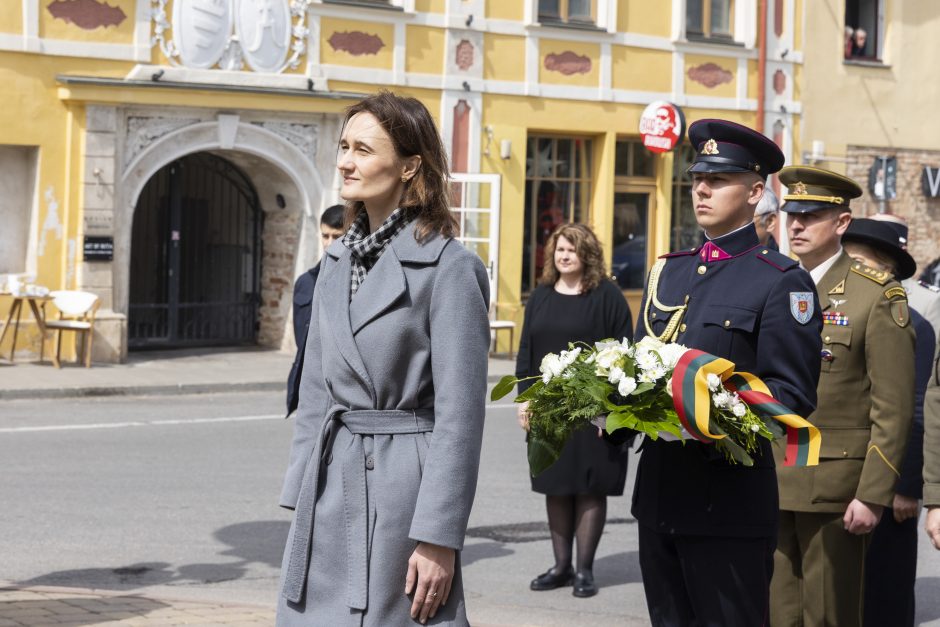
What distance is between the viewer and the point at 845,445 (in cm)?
559

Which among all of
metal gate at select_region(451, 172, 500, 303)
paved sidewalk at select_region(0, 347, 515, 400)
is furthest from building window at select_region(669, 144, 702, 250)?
paved sidewalk at select_region(0, 347, 515, 400)

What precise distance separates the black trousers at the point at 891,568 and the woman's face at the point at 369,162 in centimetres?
301

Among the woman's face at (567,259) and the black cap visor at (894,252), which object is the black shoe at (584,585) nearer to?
the woman's face at (567,259)

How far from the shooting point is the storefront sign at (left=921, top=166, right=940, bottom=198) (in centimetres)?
2658

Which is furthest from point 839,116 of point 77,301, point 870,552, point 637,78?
point 870,552

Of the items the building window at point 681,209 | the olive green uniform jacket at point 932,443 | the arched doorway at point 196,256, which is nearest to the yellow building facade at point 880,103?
the building window at point 681,209

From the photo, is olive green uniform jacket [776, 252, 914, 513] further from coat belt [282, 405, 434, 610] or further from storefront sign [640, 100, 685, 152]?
storefront sign [640, 100, 685, 152]

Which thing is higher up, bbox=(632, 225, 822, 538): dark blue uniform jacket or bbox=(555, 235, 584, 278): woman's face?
bbox=(555, 235, 584, 278): woman's face

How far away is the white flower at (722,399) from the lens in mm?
4148

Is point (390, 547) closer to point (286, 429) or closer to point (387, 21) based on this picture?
point (286, 429)

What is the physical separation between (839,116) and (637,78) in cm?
420

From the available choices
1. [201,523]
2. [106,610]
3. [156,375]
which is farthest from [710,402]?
[156,375]

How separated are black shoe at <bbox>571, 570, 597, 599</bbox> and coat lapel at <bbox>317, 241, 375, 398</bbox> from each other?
13.6 ft

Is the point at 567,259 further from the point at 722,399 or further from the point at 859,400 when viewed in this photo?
the point at 722,399
